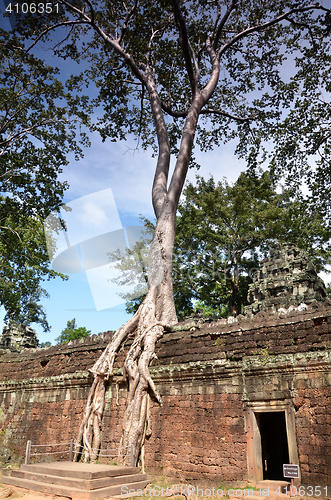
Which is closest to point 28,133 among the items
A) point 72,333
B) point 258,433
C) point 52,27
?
point 52,27

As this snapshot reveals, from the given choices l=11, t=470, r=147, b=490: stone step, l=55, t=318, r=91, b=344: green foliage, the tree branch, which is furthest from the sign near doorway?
l=55, t=318, r=91, b=344: green foliage

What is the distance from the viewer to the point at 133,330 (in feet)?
28.8

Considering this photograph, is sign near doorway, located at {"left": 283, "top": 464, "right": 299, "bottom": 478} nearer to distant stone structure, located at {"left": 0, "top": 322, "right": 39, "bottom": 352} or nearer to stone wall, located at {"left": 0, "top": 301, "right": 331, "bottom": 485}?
stone wall, located at {"left": 0, "top": 301, "right": 331, "bottom": 485}

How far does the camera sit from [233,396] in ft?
20.6

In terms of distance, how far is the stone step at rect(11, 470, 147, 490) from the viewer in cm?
534

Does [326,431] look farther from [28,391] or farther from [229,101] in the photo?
[229,101]

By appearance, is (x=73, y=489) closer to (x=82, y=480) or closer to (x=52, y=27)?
(x=82, y=480)

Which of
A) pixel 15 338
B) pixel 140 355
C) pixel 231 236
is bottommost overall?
pixel 140 355

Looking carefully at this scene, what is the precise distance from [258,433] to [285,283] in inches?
298

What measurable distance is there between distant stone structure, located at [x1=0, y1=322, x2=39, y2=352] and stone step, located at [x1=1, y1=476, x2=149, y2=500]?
10.9m

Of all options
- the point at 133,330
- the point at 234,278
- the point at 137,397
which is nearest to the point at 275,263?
the point at 234,278

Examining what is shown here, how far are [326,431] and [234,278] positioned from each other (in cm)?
1434

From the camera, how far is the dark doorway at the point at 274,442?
7.80 m

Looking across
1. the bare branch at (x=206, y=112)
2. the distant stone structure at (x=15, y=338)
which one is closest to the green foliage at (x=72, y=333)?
the distant stone structure at (x=15, y=338)
